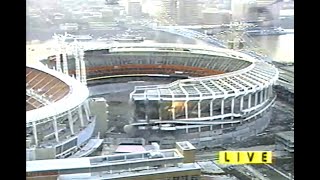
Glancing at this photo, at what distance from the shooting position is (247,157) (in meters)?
1.49

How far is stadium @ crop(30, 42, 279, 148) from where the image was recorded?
1663 millimetres

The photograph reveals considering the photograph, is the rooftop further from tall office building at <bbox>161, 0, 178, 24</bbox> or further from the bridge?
tall office building at <bbox>161, 0, 178, 24</bbox>

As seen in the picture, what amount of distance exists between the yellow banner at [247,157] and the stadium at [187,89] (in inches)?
4.5

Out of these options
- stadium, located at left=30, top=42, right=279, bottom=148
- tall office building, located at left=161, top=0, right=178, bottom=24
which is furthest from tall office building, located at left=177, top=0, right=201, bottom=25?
stadium, located at left=30, top=42, right=279, bottom=148

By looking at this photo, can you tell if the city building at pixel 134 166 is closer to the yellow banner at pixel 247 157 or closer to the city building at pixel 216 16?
the yellow banner at pixel 247 157

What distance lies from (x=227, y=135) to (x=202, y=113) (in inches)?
5.3

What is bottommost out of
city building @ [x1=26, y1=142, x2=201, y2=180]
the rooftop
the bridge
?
city building @ [x1=26, y1=142, x2=201, y2=180]

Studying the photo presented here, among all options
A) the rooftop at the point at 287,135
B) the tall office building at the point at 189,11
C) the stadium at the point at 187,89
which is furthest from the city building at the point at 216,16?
the rooftop at the point at 287,135

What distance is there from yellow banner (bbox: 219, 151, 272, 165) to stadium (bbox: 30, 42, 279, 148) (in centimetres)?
11

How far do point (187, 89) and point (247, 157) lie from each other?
1.25ft

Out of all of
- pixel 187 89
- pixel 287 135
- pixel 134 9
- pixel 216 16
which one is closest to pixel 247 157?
pixel 287 135

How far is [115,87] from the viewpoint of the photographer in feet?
5.65
